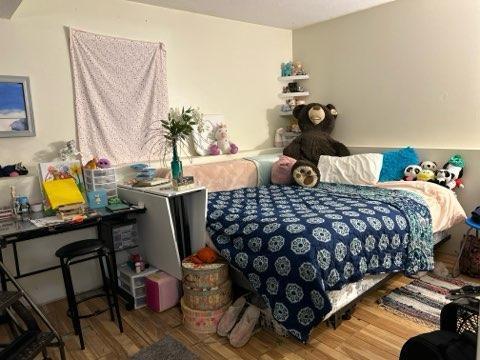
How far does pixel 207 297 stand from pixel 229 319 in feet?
0.61

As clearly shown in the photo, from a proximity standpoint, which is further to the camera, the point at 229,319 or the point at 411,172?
the point at 411,172

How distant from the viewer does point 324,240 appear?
1961 millimetres

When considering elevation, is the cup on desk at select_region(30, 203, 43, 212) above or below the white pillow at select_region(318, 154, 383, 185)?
below

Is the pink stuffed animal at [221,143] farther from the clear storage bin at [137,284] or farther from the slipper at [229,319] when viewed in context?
the slipper at [229,319]

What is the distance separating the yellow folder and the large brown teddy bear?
1.93 meters

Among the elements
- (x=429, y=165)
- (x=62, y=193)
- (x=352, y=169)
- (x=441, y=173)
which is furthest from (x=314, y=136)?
(x=62, y=193)

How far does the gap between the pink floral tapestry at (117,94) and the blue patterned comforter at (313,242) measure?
955 mm

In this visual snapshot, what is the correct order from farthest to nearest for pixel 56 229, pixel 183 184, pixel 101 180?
1. pixel 101 180
2. pixel 183 184
3. pixel 56 229

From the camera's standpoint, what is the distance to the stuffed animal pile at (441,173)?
3.05m

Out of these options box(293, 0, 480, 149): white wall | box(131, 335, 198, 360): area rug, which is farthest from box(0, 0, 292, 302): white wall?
box(131, 335, 198, 360): area rug

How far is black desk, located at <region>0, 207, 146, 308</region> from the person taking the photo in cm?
204

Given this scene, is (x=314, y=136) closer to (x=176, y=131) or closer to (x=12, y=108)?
(x=176, y=131)

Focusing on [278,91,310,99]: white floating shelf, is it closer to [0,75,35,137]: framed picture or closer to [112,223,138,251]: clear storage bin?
[112,223,138,251]: clear storage bin

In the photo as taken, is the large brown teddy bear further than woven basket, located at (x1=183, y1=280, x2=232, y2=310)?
Yes
